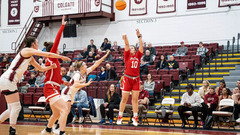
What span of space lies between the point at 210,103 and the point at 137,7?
11318mm

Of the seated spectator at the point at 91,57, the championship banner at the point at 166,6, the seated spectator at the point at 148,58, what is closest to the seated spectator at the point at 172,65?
the seated spectator at the point at 148,58

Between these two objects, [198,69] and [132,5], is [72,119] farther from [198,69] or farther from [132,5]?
[132,5]

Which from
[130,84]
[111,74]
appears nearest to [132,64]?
[130,84]

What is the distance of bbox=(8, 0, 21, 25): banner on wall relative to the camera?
24469 mm

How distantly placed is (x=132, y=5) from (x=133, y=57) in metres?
13.7

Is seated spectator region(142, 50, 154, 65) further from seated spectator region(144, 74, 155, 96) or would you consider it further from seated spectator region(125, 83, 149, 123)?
seated spectator region(125, 83, 149, 123)

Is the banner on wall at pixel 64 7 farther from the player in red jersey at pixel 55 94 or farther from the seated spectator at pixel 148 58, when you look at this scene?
the player in red jersey at pixel 55 94

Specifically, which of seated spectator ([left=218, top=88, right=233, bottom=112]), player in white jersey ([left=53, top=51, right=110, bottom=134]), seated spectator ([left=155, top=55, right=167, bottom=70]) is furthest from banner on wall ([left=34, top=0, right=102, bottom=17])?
player in white jersey ([left=53, top=51, right=110, bottom=134])

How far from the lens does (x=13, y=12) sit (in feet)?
80.7

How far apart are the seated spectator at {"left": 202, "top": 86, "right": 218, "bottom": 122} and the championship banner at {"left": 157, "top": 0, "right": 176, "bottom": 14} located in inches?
380

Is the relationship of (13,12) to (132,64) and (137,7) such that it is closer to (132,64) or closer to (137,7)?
(137,7)

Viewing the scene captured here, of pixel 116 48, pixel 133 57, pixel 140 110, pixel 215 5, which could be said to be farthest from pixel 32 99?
pixel 215 5

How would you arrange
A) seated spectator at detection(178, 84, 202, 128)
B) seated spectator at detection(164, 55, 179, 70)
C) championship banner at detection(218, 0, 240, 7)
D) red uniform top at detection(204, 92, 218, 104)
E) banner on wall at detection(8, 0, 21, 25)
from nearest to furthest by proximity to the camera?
1. seated spectator at detection(178, 84, 202, 128)
2. red uniform top at detection(204, 92, 218, 104)
3. seated spectator at detection(164, 55, 179, 70)
4. championship banner at detection(218, 0, 240, 7)
5. banner on wall at detection(8, 0, 21, 25)

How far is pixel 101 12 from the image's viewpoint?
20.4 meters
